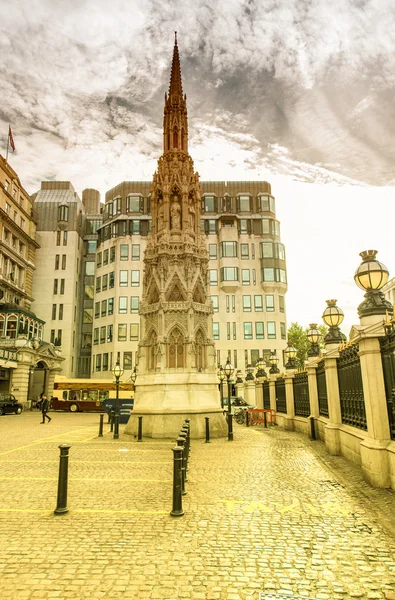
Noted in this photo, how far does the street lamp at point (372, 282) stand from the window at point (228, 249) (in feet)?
165

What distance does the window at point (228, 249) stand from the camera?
193 feet

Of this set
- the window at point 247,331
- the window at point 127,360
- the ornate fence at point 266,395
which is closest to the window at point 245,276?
the window at point 247,331

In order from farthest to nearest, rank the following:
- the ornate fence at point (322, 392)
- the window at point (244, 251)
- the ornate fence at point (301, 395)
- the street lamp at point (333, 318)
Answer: the window at point (244, 251)
the ornate fence at point (301, 395)
the ornate fence at point (322, 392)
the street lamp at point (333, 318)

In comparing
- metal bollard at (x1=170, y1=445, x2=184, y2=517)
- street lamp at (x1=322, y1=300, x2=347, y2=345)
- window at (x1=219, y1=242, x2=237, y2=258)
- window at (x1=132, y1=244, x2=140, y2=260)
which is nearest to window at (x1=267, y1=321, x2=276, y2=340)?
window at (x1=219, y1=242, x2=237, y2=258)

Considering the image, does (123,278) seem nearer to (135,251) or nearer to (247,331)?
(135,251)

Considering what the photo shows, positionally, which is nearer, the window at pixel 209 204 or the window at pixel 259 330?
the window at pixel 259 330

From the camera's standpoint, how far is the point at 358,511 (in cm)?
648

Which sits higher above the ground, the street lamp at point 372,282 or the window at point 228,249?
the window at point 228,249

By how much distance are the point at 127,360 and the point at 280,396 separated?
34253mm

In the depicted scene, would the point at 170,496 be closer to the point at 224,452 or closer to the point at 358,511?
the point at 358,511

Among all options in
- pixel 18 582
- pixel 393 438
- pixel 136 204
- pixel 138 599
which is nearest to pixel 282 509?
pixel 393 438

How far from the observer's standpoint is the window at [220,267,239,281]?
5759cm

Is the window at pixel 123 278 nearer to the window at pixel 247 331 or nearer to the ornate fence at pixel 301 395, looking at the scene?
the window at pixel 247 331

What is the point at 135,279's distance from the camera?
5866cm
